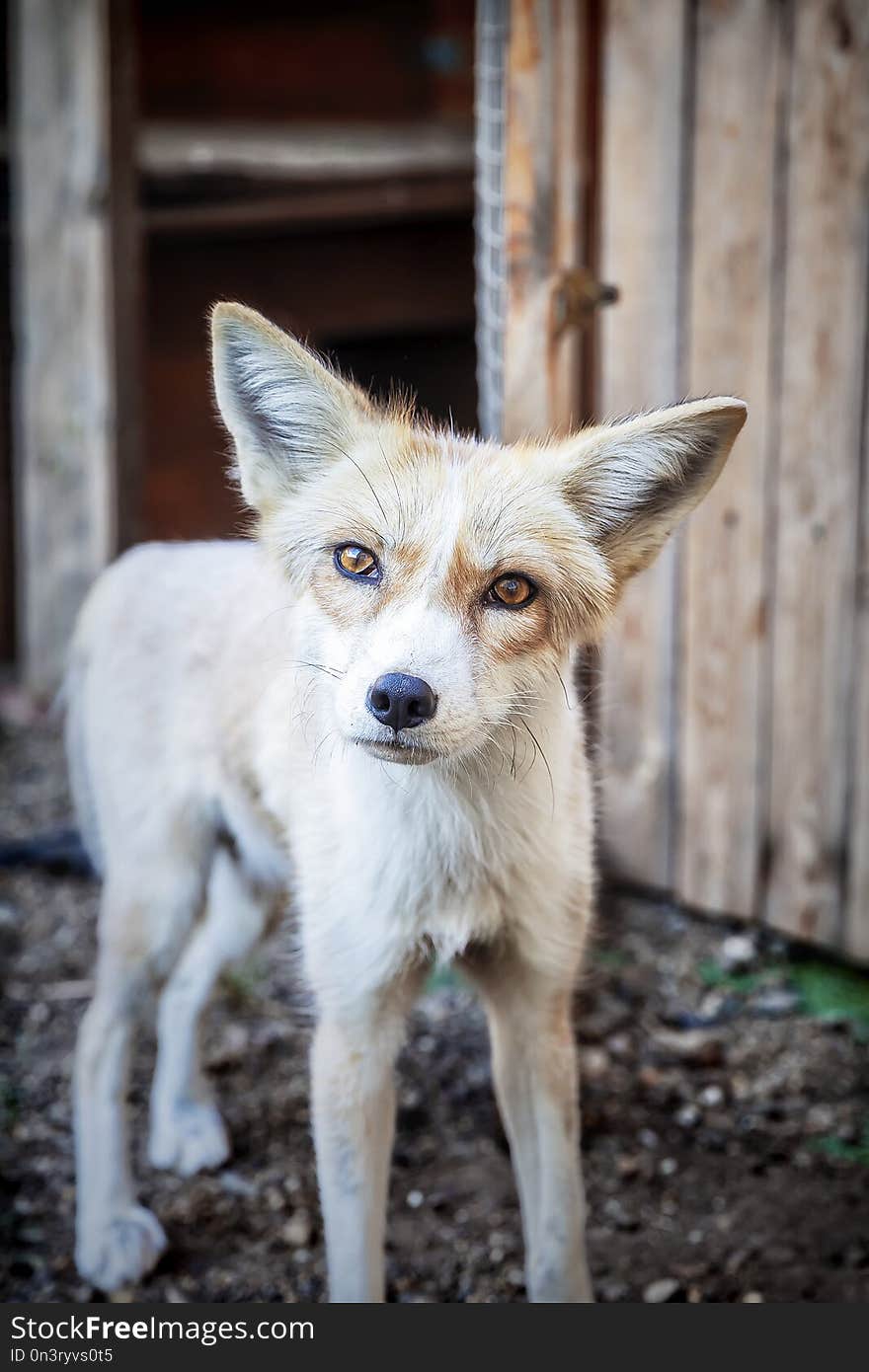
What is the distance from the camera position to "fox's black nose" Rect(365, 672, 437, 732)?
6.87 feet

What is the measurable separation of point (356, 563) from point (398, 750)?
14.5 inches

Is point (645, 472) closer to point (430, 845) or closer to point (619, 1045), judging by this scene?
point (430, 845)

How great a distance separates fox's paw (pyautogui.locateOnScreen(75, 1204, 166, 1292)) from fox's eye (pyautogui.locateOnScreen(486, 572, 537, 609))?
1.80 m

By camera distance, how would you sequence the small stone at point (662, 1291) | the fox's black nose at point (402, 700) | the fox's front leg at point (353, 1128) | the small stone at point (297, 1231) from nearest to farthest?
the fox's black nose at point (402, 700), the fox's front leg at point (353, 1128), the small stone at point (662, 1291), the small stone at point (297, 1231)

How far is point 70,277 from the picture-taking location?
5836 millimetres

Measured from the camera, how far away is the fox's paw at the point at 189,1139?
3.48m

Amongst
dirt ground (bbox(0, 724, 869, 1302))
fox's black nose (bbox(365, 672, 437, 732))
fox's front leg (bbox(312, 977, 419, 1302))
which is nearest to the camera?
fox's black nose (bbox(365, 672, 437, 732))

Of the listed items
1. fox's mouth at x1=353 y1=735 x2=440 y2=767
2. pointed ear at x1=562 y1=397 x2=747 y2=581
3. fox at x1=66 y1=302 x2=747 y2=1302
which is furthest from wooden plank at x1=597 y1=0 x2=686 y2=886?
fox's mouth at x1=353 y1=735 x2=440 y2=767

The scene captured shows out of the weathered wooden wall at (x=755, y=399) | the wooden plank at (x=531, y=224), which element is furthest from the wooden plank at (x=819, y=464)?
the wooden plank at (x=531, y=224)

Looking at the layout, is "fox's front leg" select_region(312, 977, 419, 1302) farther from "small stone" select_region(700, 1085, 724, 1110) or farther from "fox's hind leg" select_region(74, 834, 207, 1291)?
"small stone" select_region(700, 1085, 724, 1110)

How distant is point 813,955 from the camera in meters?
4.43

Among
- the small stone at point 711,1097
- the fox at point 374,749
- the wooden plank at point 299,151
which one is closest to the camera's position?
the fox at point 374,749

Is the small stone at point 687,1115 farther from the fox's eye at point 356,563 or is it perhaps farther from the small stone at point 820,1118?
the fox's eye at point 356,563

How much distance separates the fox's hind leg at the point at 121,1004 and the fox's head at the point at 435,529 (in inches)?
40.1
